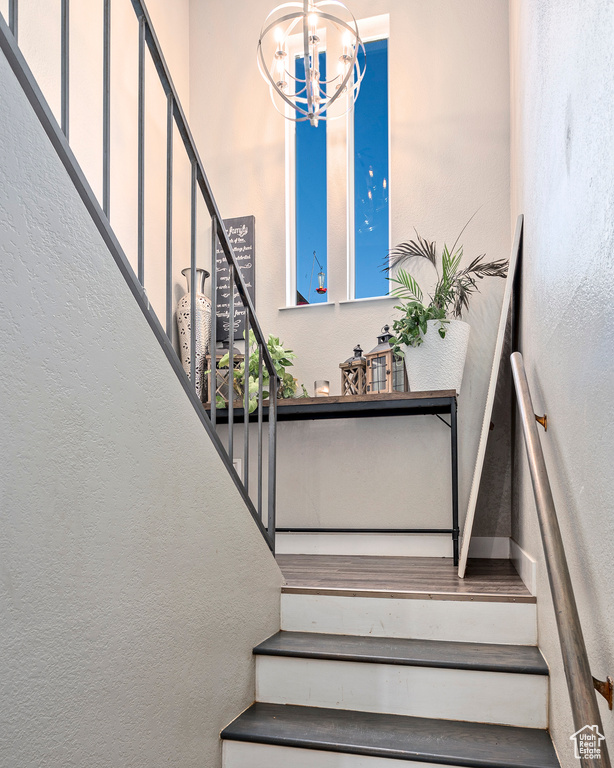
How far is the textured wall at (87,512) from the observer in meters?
1.09

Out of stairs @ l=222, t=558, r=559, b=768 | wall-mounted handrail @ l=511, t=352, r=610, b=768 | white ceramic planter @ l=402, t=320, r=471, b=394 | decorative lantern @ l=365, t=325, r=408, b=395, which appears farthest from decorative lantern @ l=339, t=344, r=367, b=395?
wall-mounted handrail @ l=511, t=352, r=610, b=768

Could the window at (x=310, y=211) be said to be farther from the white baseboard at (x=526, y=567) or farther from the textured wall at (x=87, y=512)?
the textured wall at (x=87, y=512)

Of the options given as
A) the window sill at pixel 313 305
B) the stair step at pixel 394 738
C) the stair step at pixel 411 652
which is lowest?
the stair step at pixel 394 738

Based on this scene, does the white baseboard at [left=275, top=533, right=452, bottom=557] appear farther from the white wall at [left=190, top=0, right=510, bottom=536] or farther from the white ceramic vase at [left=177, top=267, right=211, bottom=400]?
the white ceramic vase at [left=177, top=267, right=211, bottom=400]

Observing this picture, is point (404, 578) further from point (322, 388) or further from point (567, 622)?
point (567, 622)

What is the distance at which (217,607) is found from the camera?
1868 millimetres

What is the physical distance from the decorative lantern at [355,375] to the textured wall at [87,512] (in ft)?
5.19

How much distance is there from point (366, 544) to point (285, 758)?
171cm

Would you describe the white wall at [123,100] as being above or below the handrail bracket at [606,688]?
above

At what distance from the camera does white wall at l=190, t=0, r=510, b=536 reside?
11.3 feet

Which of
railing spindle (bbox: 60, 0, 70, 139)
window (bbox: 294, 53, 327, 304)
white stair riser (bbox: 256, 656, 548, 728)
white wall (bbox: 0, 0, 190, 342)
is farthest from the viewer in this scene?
window (bbox: 294, 53, 327, 304)

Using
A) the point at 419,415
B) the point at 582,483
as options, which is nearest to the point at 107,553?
the point at 582,483

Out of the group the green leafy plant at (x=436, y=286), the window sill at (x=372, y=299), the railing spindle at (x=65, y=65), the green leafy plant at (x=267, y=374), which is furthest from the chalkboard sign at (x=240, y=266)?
the railing spindle at (x=65, y=65)

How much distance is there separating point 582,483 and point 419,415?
87.1 inches
